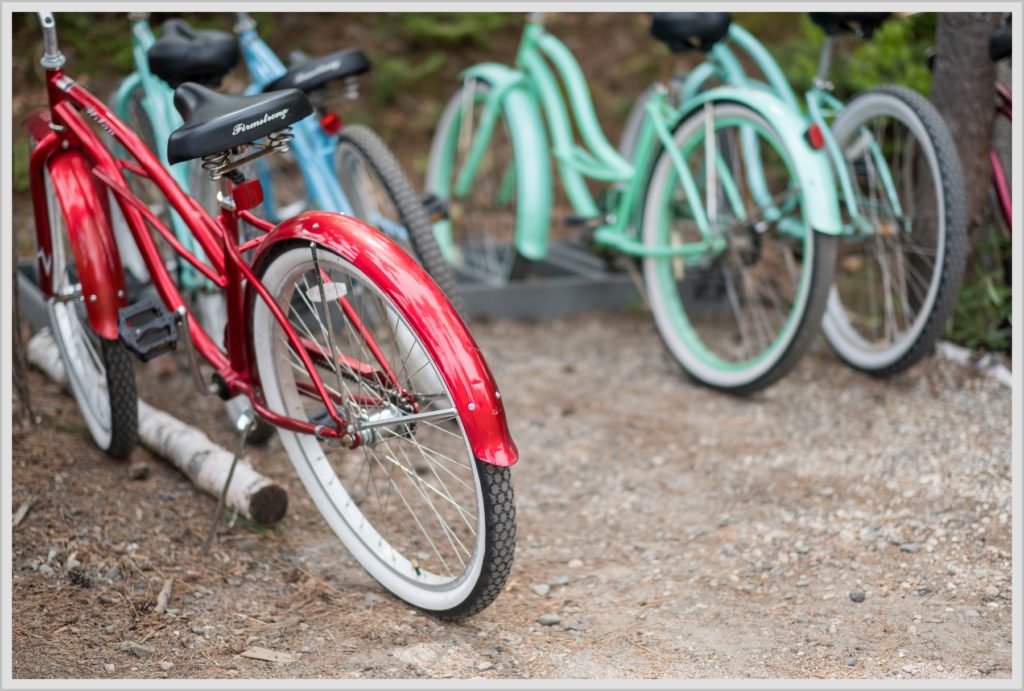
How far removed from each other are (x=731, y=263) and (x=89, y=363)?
7.42ft

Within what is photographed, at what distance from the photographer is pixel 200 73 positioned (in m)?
3.43

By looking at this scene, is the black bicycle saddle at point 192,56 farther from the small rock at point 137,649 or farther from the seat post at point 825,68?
the seat post at point 825,68

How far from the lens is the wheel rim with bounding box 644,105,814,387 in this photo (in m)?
3.85

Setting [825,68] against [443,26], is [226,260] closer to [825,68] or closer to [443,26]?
[825,68]

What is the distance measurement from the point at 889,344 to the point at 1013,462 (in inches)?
33.3

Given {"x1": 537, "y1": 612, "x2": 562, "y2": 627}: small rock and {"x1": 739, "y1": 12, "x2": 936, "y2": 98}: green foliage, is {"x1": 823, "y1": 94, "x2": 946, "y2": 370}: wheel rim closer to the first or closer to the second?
{"x1": 739, "y1": 12, "x2": 936, "y2": 98}: green foliage

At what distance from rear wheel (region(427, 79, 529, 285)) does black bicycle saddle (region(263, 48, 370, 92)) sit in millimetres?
1035

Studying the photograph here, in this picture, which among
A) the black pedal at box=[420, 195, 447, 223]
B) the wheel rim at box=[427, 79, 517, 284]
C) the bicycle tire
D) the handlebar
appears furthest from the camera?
the wheel rim at box=[427, 79, 517, 284]

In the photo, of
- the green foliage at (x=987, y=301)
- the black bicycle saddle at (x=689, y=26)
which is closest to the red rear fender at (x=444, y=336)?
the black bicycle saddle at (x=689, y=26)

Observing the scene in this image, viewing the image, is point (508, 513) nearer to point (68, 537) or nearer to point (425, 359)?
point (425, 359)

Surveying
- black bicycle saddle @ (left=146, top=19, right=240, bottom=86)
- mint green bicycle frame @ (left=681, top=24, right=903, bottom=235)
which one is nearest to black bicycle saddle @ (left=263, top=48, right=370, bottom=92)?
black bicycle saddle @ (left=146, top=19, right=240, bottom=86)

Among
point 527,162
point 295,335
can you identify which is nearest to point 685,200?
point 527,162

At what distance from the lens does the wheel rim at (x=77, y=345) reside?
3270 millimetres

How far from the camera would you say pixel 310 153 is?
3.53 meters
